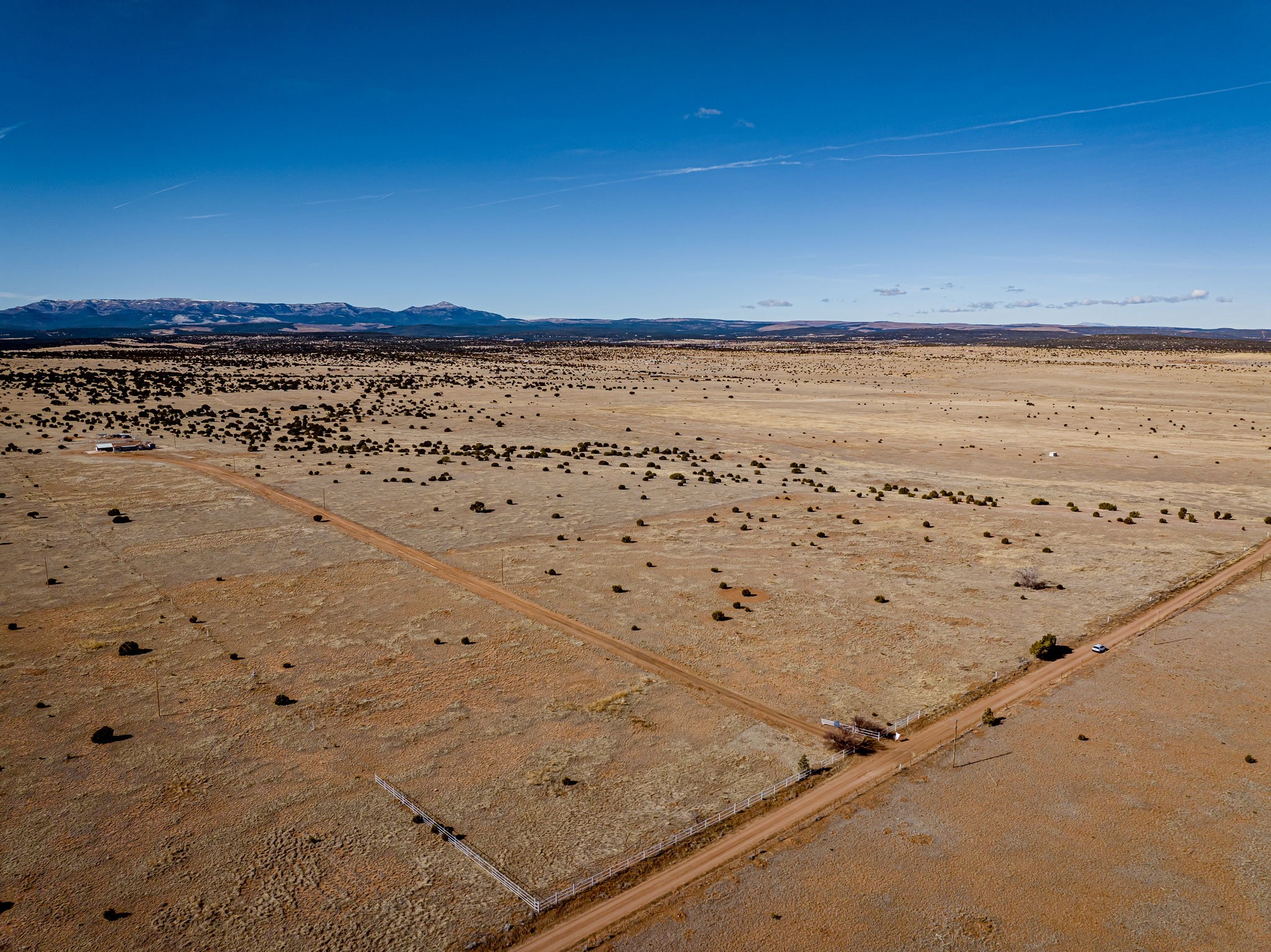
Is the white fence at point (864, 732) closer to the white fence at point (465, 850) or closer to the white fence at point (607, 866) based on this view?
the white fence at point (607, 866)

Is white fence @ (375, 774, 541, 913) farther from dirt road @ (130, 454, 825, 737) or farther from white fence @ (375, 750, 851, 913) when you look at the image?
dirt road @ (130, 454, 825, 737)

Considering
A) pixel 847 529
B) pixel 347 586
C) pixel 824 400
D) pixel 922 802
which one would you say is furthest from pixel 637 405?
pixel 922 802

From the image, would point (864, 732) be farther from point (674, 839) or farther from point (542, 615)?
point (542, 615)

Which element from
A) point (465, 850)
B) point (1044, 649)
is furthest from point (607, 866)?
point (1044, 649)

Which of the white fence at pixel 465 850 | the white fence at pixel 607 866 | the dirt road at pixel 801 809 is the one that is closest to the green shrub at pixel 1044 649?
the dirt road at pixel 801 809

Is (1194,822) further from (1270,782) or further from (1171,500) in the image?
(1171,500)

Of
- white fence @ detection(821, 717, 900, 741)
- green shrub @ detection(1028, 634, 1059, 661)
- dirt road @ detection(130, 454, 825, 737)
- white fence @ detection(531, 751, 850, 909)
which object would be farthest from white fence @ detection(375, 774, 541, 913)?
green shrub @ detection(1028, 634, 1059, 661)
